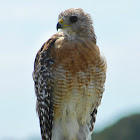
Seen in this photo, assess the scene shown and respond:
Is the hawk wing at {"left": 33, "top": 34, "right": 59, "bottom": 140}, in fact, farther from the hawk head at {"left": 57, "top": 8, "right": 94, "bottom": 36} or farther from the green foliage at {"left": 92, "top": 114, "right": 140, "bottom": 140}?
the green foliage at {"left": 92, "top": 114, "right": 140, "bottom": 140}

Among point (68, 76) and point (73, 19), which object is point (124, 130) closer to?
point (73, 19)

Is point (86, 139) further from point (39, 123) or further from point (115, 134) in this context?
point (115, 134)

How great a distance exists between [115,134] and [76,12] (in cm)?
7029

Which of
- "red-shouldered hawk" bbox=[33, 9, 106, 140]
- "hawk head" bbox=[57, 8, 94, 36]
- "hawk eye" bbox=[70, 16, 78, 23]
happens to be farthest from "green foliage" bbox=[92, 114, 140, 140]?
"hawk eye" bbox=[70, 16, 78, 23]

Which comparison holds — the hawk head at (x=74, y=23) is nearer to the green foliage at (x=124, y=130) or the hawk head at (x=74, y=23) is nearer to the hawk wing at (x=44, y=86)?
the hawk wing at (x=44, y=86)

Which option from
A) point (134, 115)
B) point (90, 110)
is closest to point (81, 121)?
point (90, 110)

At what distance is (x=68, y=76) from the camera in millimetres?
14805

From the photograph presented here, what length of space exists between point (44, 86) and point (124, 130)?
71.5 m

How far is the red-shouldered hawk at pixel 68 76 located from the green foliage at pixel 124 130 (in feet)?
220

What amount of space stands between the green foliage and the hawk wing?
67.0 metres

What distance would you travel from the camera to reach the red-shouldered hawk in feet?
48.8

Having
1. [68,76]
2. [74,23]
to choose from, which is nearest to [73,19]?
[74,23]

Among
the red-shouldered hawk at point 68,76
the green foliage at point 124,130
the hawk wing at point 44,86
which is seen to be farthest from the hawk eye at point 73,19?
the green foliage at point 124,130

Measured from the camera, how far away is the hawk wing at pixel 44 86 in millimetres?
14961
